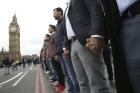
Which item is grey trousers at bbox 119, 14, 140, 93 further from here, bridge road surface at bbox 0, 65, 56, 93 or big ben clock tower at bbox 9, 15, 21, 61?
big ben clock tower at bbox 9, 15, 21, 61

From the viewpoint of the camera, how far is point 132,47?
2188 mm

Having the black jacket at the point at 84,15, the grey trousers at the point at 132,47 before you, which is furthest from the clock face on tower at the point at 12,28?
the grey trousers at the point at 132,47

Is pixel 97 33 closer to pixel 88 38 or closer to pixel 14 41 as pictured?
pixel 88 38

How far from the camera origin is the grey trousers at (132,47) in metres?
2.13

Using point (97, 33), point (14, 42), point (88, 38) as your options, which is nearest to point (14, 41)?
point (14, 42)

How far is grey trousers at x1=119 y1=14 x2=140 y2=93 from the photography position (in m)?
2.13

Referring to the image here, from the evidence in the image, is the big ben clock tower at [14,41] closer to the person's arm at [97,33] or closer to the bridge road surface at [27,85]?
the bridge road surface at [27,85]

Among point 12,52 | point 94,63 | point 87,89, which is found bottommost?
point 87,89

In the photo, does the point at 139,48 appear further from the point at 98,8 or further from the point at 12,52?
the point at 12,52

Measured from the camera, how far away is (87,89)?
4.13 m

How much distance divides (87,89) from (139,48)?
2066 mm

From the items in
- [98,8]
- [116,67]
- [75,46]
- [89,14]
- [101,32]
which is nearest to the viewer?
[116,67]

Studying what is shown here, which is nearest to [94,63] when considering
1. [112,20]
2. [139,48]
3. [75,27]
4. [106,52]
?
[75,27]

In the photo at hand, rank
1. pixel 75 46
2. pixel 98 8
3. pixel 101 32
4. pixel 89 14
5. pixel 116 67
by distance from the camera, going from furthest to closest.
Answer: pixel 75 46, pixel 89 14, pixel 98 8, pixel 101 32, pixel 116 67
